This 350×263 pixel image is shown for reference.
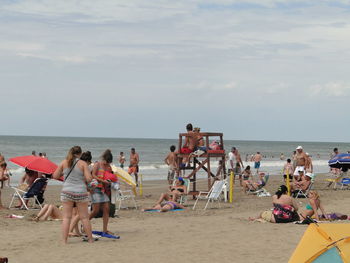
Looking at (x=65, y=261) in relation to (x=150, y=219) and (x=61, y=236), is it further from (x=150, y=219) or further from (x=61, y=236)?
(x=150, y=219)

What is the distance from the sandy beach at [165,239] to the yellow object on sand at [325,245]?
148cm

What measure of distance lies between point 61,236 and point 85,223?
2.92ft

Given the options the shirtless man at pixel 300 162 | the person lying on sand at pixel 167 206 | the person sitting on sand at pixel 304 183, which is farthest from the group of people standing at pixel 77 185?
the shirtless man at pixel 300 162

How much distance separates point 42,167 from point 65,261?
486 centimetres

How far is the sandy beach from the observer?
7836mm

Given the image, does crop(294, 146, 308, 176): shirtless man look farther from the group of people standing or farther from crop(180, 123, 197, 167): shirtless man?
the group of people standing

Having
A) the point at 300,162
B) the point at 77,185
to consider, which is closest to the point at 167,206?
the point at 77,185

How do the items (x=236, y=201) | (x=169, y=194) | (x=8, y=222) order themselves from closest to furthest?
(x=8, y=222) < (x=169, y=194) < (x=236, y=201)

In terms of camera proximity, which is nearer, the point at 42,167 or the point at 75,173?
the point at 75,173

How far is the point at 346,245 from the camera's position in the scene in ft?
19.6

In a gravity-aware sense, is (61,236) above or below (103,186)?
below

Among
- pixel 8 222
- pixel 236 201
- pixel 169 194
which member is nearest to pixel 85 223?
Answer: pixel 8 222

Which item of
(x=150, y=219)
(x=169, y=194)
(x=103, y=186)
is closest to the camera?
(x=103, y=186)

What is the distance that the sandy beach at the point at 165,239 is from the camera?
7836 mm
